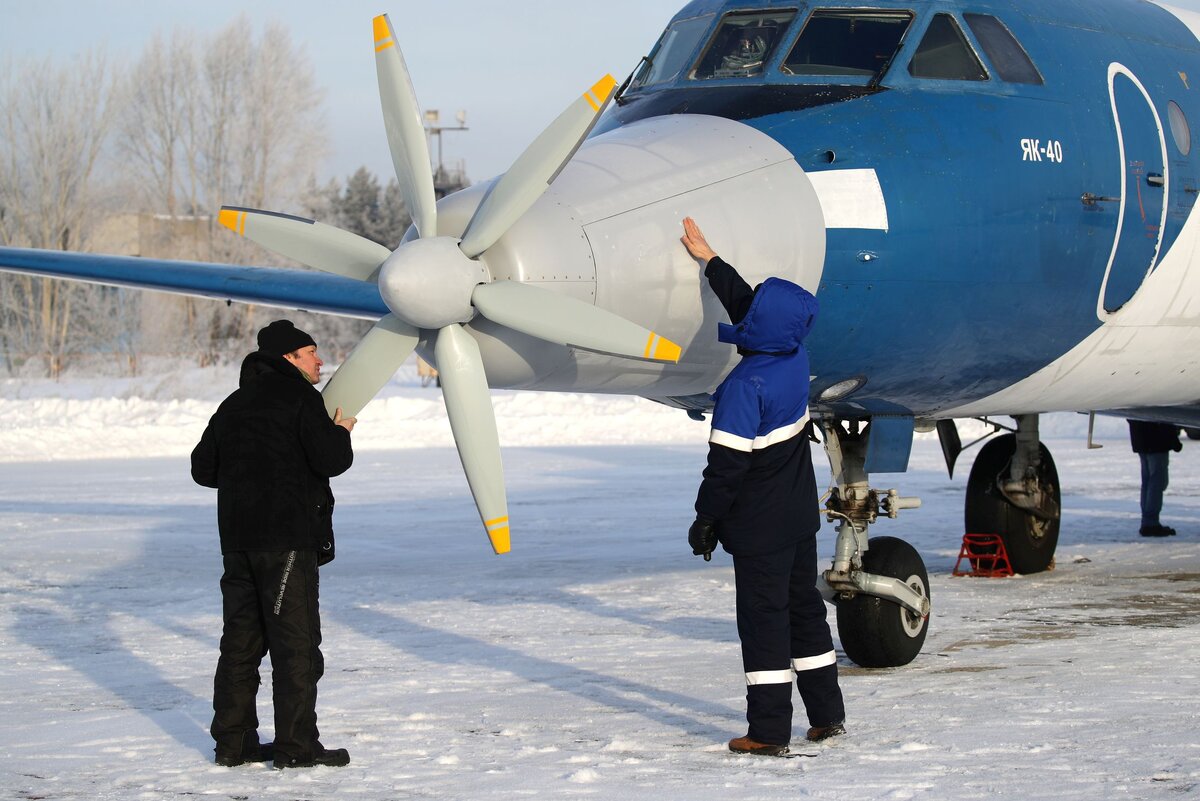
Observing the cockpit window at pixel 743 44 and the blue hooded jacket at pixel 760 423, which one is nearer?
the blue hooded jacket at pixel 760 423

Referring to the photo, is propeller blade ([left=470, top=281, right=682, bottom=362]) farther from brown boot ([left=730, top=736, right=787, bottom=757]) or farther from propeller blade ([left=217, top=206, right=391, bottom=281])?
brown boot ([left=730, top=736, right=787, bottom=757])

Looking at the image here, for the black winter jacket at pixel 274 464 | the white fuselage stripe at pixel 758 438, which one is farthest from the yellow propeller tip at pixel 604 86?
the black winter jacket at pixel 274 464

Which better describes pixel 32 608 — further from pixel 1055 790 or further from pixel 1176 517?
pixel 1176 517

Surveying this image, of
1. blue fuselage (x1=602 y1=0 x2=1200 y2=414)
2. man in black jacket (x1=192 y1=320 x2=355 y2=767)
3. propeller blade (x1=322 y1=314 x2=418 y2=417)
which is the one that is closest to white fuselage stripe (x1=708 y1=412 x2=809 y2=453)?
blue fuselage (x1=602 y1=0 x2=1200 y2=414)

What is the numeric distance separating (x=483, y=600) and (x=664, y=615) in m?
1.53

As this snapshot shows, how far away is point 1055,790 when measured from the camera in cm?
520

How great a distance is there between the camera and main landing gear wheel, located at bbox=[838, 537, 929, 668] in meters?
7.79

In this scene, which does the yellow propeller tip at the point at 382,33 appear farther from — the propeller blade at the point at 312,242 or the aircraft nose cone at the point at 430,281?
the aircraft nose cone at the point at 430,281

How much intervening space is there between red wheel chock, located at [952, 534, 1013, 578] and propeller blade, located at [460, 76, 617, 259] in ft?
21.7

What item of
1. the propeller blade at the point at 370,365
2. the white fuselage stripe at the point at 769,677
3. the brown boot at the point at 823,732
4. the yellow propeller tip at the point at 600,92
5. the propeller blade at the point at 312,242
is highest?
the yellow propeller tip at the point at 600,92

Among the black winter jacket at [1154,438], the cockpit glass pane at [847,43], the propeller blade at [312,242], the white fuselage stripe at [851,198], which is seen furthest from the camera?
the black winter jacket at [1154,438]

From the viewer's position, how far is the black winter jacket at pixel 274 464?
238 inches

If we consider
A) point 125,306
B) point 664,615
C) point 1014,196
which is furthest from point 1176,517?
point 125,306

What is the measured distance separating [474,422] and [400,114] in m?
1.38
